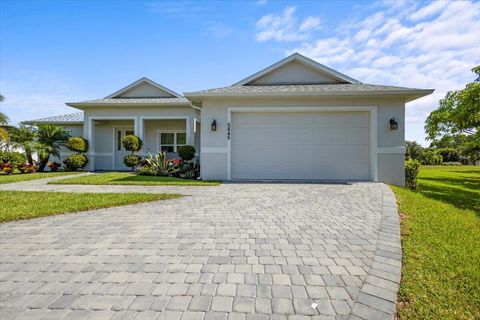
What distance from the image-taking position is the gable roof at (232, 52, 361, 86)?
10938 millimetres

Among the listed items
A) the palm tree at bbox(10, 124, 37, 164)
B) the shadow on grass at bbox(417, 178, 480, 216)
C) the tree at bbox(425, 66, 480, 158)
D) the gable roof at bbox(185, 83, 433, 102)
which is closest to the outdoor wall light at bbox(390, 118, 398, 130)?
the gable roof at bbox(185, 83, 433, 102)

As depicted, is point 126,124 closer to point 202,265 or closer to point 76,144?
point 76,144

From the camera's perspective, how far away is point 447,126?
15984mm

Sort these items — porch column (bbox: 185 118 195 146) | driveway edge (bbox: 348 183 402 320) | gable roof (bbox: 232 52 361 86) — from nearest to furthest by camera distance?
driveway edge (bbox: 348 183 402 320)
gable roof (bbox: 232 52 361 86)
porch column (bbox: 185 118 195 146)

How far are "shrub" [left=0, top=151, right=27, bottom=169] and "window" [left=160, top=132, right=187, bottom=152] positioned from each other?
24.7 feet

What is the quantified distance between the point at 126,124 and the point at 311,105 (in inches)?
442

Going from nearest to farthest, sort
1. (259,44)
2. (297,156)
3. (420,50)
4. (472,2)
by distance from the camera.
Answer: (472,2) < (420,50) < (297,156) < (259,44)

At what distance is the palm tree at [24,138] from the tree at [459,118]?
2012 cm

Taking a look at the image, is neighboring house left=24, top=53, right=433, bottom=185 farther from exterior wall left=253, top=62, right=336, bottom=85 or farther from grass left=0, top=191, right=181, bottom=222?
grass left=0, top=191, right=181, bottom=222

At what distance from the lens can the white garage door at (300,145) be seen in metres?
9.30

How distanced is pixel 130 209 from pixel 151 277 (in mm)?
3235

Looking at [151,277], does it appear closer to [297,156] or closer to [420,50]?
[297,156]

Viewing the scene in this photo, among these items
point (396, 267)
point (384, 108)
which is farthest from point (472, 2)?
point (396, 267)

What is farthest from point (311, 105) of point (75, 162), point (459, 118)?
point (75, 162)
